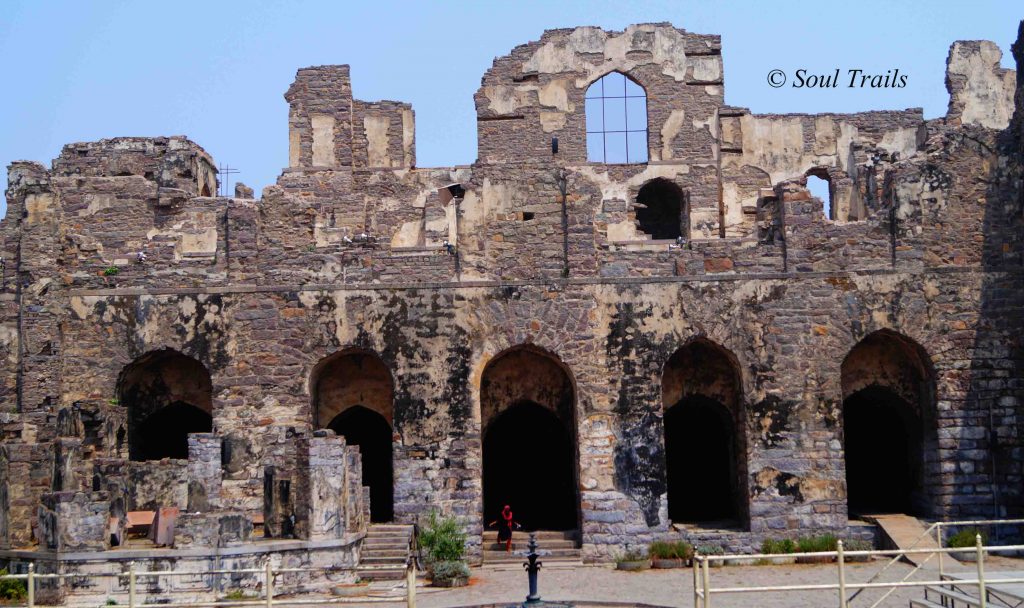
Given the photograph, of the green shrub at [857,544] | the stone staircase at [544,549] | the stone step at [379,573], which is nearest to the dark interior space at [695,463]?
the stone staircase at [544,549]

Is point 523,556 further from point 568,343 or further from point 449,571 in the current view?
point 568,343

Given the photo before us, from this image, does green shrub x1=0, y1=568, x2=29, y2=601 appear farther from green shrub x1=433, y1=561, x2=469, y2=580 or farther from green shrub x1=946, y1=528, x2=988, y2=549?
green shrub x1=946, y1=528, x2=988, y2=549

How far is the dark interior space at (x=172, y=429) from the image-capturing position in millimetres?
24719

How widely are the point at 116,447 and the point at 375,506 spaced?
565 cm

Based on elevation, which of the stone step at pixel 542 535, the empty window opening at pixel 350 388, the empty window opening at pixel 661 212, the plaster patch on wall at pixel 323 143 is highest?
the plaster patch on wall at pixel 323 143

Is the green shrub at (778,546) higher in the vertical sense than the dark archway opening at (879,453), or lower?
lower

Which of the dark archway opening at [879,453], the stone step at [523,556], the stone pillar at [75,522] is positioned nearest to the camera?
the stone pillar at [75,522]

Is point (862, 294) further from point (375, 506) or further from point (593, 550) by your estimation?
point (375, 506)

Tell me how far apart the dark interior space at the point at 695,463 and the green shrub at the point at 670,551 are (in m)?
2.92

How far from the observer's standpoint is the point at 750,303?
23.2 meters

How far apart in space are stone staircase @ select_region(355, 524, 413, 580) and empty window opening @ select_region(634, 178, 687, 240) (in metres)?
14.7

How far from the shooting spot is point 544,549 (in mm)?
22703

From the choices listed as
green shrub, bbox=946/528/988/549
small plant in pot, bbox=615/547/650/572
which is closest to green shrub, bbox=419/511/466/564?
small plant in pot, bbox=615/547/650/572

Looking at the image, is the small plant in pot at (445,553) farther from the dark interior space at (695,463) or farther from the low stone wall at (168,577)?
the dark interior space at (695,463)
